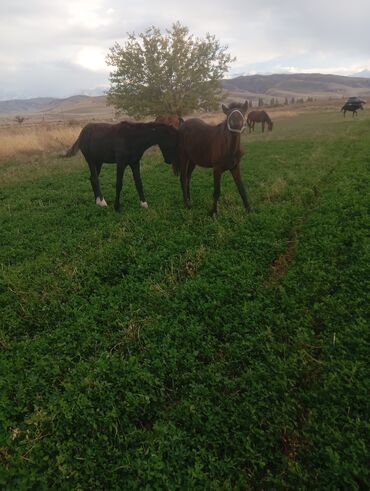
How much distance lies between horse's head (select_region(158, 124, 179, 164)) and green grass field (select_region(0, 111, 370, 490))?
1.83 metres

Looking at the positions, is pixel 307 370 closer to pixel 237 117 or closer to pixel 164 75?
pixel 237 117

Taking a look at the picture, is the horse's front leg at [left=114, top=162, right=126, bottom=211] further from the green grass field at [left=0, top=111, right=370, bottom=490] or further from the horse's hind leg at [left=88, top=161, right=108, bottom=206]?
the green grass field at [left=0, top=111, right=370, bottom=490]

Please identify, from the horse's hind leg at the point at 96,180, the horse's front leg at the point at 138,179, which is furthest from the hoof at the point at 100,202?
the horse's front leg at the point at 138,179

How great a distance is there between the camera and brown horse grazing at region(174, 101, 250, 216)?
276 inches

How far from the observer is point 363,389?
122 inches

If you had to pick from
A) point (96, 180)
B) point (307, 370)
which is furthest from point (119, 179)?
point (307, 370)

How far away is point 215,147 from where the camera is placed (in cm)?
760

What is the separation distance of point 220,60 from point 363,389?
30212mm

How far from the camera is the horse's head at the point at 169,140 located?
819 cm

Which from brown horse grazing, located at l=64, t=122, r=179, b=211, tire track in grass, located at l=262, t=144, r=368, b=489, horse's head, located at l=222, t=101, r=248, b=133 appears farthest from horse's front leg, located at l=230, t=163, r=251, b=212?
brown horse grazing, located at l=64, t=122, r=179, b=211

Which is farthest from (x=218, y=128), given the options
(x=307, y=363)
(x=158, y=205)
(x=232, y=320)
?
(x=307, y=363)

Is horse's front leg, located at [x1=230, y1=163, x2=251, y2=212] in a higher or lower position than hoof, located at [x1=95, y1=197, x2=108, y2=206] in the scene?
higher

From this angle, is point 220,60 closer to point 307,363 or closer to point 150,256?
point 150,256

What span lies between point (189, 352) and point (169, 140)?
599cm
